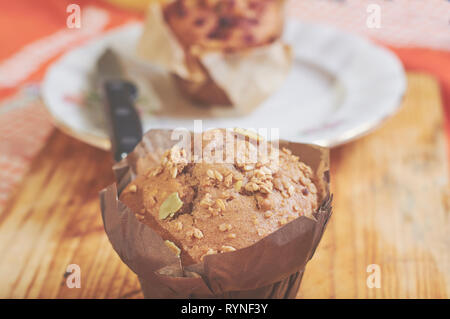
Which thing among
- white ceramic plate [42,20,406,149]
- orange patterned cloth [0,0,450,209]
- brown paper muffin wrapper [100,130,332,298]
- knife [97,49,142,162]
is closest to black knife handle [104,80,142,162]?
knife [97,49,142,162]

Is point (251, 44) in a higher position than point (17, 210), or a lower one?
higher

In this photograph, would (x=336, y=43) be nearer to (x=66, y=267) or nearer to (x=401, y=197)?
(x=401, y=197)

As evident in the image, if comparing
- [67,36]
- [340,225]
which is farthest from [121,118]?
[67,36]

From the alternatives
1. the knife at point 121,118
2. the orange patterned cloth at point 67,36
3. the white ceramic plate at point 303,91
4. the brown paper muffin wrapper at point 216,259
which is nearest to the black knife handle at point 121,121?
the knife at point 121,118

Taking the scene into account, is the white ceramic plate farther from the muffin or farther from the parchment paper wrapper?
the muffin

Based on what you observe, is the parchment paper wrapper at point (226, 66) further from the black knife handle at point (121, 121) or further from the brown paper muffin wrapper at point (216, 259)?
the brown paper muffin wrapper at point (216, 259)

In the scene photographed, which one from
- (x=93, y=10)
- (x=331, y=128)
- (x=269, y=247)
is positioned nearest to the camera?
(x=269, y=247)
